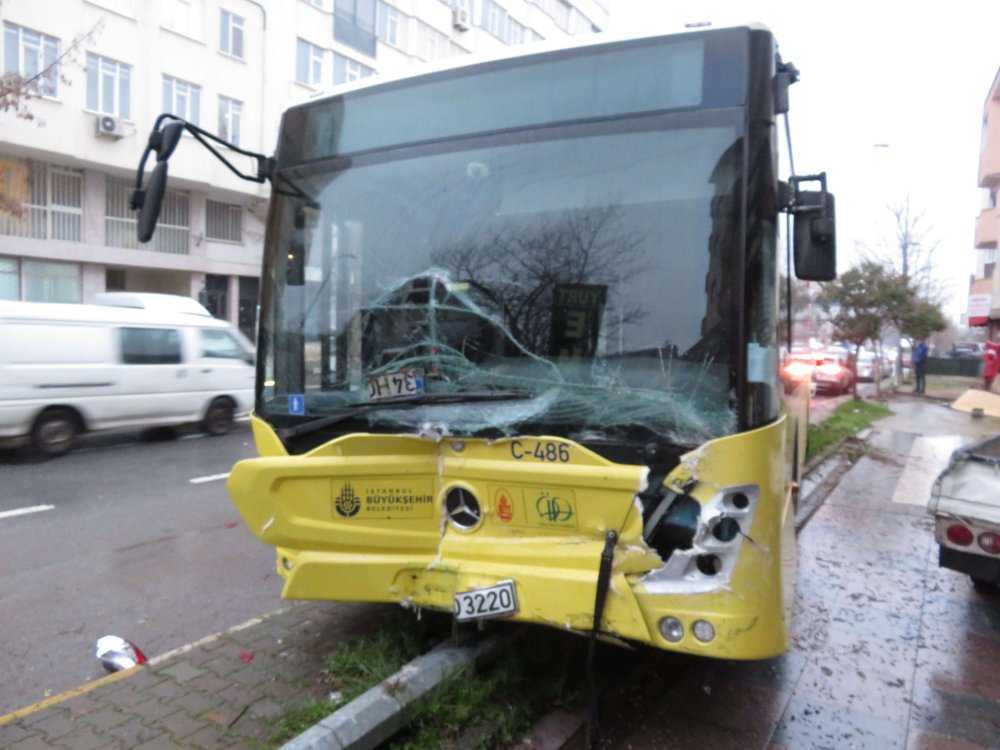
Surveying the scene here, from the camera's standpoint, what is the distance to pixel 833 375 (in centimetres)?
2358

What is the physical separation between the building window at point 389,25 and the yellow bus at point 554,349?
96.7 ft

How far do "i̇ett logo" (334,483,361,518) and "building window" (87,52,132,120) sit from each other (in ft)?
73.5

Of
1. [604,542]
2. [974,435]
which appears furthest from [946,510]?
[974,435]

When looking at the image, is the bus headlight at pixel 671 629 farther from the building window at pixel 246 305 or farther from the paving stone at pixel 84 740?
the building window at pixel 246 305

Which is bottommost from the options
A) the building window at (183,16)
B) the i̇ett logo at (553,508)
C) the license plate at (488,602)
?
the license plate at (488,602)

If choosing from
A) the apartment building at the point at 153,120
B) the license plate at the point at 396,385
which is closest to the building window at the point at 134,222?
the apartment building at the point at 153,120

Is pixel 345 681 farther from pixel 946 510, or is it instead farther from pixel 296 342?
pixel 946 510

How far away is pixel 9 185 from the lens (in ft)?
67.5

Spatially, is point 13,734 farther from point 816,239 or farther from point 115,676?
point 816,239

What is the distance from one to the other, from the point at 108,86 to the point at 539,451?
23.5 meters

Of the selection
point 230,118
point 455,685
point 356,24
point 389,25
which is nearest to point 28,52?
point 230,118

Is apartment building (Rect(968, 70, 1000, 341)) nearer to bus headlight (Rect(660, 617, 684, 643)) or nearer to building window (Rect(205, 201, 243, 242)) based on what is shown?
building window (Rect(205, 201, 243, 242))

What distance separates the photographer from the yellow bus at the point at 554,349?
Answer: 3.26 metres

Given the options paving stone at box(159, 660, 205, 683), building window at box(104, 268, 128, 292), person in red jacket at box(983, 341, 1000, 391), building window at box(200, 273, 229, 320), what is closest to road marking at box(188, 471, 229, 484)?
paving stone at box(159, 660, 205, 683)
